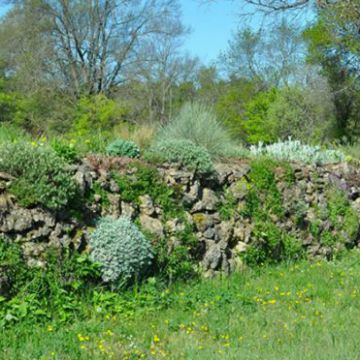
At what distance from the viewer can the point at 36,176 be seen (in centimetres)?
657

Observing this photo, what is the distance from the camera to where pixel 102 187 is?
296 inches

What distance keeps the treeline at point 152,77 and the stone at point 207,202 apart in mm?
13723

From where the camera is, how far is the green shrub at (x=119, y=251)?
21.7 feet

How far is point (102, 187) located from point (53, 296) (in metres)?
1.86

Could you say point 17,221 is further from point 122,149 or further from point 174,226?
point 122,149

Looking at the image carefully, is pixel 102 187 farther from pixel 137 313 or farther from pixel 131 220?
pixel 137 313

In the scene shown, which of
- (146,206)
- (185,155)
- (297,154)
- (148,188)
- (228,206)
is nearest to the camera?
(146,206)

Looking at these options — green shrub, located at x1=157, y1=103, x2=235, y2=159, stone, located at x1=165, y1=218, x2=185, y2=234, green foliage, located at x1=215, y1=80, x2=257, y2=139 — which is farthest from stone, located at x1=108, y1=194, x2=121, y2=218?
green foliage, located at x1=215, y1=80, x2=257, y2=139

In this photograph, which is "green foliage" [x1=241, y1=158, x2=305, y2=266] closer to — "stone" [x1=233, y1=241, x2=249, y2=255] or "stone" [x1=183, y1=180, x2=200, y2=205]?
"stone" [x1=233, y1=241, x2=249, y2=255]

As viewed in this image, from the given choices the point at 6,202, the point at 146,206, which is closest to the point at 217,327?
the point at 146,206

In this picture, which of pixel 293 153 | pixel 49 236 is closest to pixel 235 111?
pixel 293 153

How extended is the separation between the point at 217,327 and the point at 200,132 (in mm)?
4750

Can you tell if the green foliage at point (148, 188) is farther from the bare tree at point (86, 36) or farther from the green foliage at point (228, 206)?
the bare tree at point (86, 36)

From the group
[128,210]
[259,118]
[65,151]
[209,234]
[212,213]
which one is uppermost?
[259,118]
